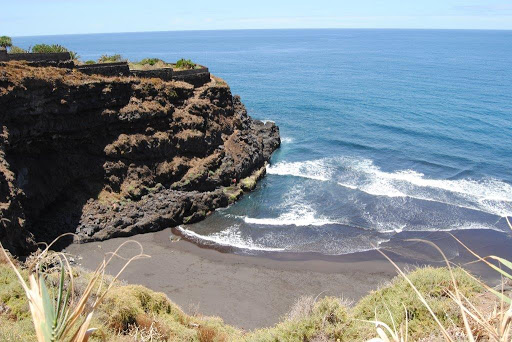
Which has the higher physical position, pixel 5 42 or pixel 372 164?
pixel 5 42

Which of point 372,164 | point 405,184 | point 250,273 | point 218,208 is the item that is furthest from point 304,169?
point 250,273

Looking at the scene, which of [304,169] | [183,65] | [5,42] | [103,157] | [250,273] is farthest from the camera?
[304,169]

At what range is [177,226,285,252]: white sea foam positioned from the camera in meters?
26.5

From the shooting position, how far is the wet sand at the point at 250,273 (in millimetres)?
20484

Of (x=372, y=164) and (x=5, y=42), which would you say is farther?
(x=372, y=164)

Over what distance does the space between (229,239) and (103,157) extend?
12.2 metres

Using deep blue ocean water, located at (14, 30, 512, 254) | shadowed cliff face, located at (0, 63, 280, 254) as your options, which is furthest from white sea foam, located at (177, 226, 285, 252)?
shadowed cliff face, located at (0, 63, 280, 254)

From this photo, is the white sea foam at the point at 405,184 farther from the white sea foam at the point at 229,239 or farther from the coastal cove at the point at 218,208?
the white sea foam at the point at 229,239

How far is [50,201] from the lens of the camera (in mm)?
27281

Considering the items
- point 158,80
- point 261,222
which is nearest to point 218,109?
point 158,80

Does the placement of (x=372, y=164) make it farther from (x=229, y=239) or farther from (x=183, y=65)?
(x=183, y=65)

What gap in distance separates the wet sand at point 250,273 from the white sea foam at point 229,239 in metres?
1.01

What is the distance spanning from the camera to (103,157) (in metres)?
29.8

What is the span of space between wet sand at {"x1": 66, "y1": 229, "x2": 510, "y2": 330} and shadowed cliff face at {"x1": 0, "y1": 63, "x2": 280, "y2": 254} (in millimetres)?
2640
